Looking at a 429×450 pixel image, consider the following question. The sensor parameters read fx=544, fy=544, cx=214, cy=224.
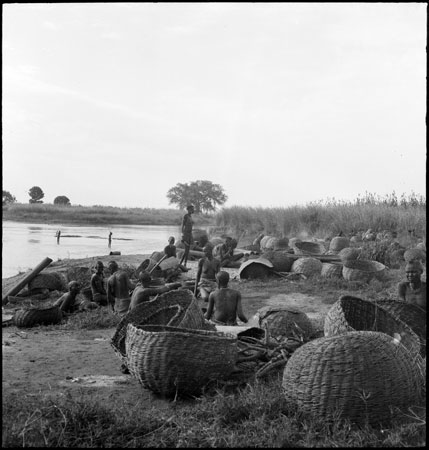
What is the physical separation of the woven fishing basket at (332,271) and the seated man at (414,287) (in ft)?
18.8

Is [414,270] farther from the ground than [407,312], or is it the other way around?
[414,270]

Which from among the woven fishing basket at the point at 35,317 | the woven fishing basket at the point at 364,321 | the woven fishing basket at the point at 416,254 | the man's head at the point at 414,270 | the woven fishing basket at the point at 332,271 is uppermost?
the man's head at the point at 414,270

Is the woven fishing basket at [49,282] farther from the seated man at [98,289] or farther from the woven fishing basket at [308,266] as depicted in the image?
the woven fishing basket at [308,266]

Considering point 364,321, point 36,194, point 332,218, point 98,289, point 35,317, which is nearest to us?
point 364,321

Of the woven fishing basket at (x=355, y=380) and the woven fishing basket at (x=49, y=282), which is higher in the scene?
the woven fishing basket at (x=355, y=380)

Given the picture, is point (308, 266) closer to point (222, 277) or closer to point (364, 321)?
point (222, 277)

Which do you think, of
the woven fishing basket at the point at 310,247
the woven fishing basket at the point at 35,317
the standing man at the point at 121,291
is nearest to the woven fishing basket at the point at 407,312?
the standing man at the point at 121,291

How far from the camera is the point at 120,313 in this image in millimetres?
7949

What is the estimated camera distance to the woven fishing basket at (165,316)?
5363mm

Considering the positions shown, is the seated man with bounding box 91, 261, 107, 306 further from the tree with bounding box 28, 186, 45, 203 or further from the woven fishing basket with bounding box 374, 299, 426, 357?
the tree with bounding box 28, 186, 45, 203

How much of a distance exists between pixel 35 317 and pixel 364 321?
14.7 ft

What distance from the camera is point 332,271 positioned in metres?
12.0

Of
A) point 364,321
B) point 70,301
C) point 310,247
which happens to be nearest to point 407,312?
point 364,321

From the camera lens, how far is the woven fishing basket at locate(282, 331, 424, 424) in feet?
12.1
